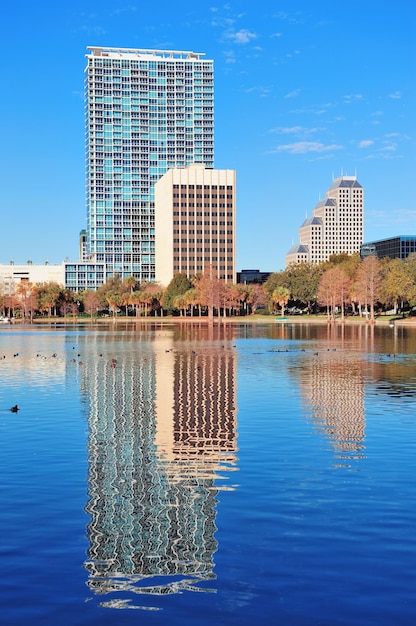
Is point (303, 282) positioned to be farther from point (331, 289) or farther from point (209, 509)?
point (209, 509)

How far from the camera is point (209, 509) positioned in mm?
16062

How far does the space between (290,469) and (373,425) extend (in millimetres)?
7919

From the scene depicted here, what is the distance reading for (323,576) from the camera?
12273mm

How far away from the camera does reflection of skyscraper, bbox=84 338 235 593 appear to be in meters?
12.9

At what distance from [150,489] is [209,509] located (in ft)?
7.62

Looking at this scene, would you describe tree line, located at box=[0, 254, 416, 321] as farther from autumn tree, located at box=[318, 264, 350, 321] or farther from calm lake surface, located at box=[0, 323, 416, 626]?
calm lake surface, located at box=[0, 323, 416, 626]

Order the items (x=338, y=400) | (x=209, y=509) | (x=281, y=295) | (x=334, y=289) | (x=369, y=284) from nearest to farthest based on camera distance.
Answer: (x=209, y=509), (x=338, y=400), (x=369, y=284), (x=334, y=289), (x=281, y=295)

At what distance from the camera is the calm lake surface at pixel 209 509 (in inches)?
449

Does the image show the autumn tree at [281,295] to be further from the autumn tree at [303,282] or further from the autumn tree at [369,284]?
the autumn tree at [369,284]

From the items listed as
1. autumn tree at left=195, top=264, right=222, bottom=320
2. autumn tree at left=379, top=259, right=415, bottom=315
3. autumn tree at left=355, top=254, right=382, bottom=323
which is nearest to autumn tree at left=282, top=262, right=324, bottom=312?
autumn tree at left=195, top=264, right=222, bottom=320

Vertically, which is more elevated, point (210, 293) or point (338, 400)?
point (210, 293)

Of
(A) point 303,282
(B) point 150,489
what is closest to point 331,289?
(A) point 303,282

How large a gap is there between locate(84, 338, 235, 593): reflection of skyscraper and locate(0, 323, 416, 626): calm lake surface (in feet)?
0.16

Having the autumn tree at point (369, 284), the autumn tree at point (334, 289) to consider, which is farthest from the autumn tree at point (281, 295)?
the autumn tree at point (369, 284)
